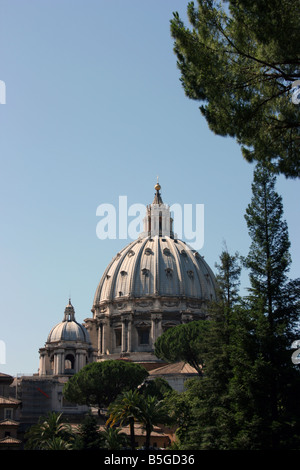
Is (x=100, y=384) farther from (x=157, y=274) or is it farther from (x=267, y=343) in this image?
(x=157, y=274)

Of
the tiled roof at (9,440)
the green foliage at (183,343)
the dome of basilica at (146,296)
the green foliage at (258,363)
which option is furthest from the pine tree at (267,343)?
the dome of basilica at (146,296)

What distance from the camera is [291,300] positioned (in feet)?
117

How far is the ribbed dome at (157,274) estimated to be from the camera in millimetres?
106250

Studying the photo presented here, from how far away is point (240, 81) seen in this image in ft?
75.4

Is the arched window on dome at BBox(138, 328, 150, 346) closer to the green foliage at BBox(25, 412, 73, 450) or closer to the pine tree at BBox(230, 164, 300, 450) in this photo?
the green foliage at BBox(25, 412, 73, 450)

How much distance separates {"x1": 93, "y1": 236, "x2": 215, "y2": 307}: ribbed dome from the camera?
10625cm

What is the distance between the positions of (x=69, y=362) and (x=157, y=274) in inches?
787

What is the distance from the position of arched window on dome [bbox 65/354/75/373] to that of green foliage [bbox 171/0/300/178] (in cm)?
6650

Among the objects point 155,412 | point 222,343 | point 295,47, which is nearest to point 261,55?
point 295,47

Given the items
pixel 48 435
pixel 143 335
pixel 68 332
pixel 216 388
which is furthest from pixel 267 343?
pixel 143 335

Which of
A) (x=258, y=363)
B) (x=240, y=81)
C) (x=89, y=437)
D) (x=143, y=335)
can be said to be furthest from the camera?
(x=143, y=335)

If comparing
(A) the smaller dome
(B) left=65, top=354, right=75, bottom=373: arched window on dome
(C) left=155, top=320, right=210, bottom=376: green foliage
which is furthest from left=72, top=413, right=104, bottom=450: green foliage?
(A) the smaller dome
